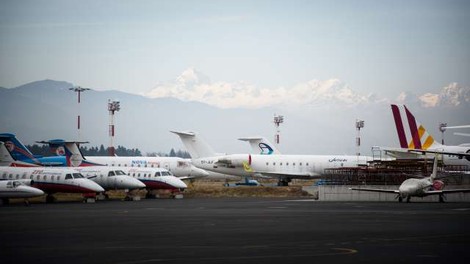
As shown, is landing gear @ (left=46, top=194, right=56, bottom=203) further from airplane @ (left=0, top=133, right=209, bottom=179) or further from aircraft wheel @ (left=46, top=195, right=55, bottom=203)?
airplane @ (left=0, top=133, right=209, bottom=179)

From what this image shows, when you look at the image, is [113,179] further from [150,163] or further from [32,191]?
[150,163]

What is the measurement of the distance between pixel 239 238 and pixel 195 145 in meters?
71.7

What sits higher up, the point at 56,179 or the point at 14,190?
the point at 56,179

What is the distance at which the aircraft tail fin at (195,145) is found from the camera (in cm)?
9719

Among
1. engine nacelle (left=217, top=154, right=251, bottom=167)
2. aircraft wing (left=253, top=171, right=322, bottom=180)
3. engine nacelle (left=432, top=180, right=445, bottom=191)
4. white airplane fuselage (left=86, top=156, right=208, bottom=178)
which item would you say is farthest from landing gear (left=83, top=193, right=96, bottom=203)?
aircraft wing (left=253, top=171, right=322, bottom=180)

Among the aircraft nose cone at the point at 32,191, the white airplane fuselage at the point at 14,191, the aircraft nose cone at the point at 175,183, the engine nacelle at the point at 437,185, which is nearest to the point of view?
the aircraft nose cone at the point at 32,191

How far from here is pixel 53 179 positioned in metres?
58.7

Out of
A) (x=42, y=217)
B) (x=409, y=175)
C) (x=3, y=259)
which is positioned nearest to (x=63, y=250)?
(x=3, y=259)

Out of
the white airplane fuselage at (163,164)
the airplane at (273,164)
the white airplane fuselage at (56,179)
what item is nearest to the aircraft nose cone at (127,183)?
the white airplane fuselage at (56,179)

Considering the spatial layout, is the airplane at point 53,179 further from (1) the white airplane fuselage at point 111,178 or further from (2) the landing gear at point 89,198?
(1) the white airplane fuselage at point 111,178

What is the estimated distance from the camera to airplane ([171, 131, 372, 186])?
93.4 m

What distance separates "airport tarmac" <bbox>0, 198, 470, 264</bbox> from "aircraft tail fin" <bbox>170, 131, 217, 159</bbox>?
5663cm

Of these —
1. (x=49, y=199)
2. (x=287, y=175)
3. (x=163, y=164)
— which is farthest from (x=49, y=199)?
(x=287, y=175)

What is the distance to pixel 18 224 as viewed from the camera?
33.8 metres
